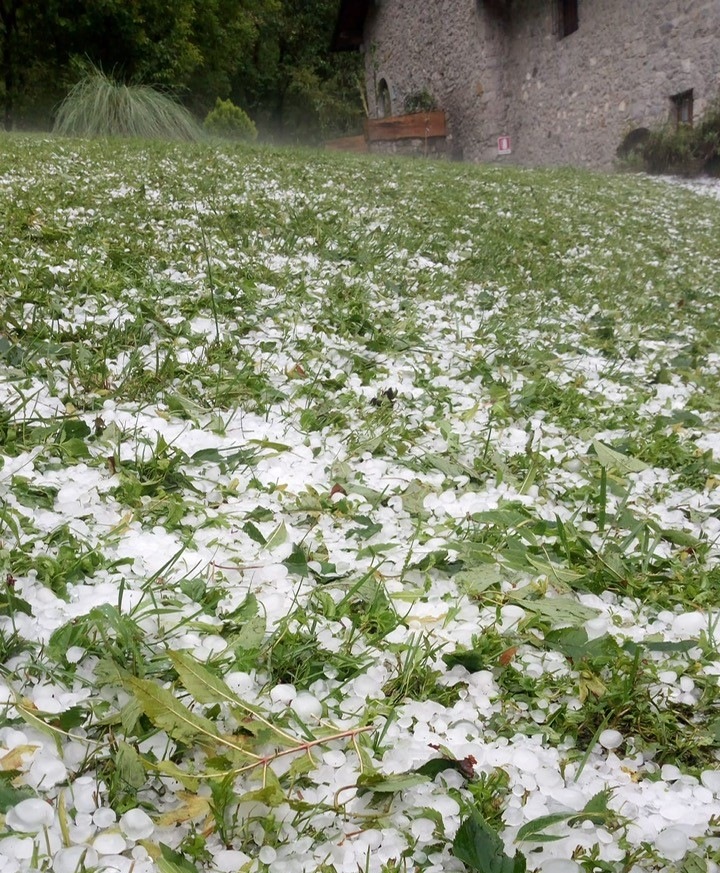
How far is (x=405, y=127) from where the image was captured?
1591 cm

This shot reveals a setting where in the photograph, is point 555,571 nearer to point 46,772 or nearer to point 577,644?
point 577,644

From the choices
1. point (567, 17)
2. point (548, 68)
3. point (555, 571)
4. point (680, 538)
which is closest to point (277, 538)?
point (555, 571)

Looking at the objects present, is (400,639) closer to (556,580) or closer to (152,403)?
(556,580)

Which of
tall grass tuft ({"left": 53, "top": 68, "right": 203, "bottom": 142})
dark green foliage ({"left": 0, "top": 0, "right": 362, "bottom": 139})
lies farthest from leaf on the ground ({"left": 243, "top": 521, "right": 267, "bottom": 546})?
dark green foliage ({"left": 0, "top": 0, "right": 362, "bottom": 139})

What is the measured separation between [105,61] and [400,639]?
796 inches

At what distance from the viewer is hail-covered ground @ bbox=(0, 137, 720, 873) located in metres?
1.02

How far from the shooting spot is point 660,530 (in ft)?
5.88

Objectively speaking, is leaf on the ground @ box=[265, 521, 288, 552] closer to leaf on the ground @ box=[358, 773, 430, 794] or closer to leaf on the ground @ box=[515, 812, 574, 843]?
leaf on the ground @ box=[358, 773, 430, 794]

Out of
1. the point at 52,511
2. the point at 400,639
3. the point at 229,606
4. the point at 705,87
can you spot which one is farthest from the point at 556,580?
the point at 705,87

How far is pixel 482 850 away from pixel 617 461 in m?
1.40

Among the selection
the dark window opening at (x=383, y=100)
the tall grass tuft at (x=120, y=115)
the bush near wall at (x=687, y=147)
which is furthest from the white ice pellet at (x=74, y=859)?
the dark window opening at (x=383, y=100)

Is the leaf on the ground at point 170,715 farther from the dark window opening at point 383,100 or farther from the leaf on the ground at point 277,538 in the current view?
the dark window opening at point 383,100

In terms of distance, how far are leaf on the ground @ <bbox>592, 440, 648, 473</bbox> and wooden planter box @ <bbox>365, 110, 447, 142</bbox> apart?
15.1 metres

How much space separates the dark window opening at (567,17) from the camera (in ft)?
43.1
